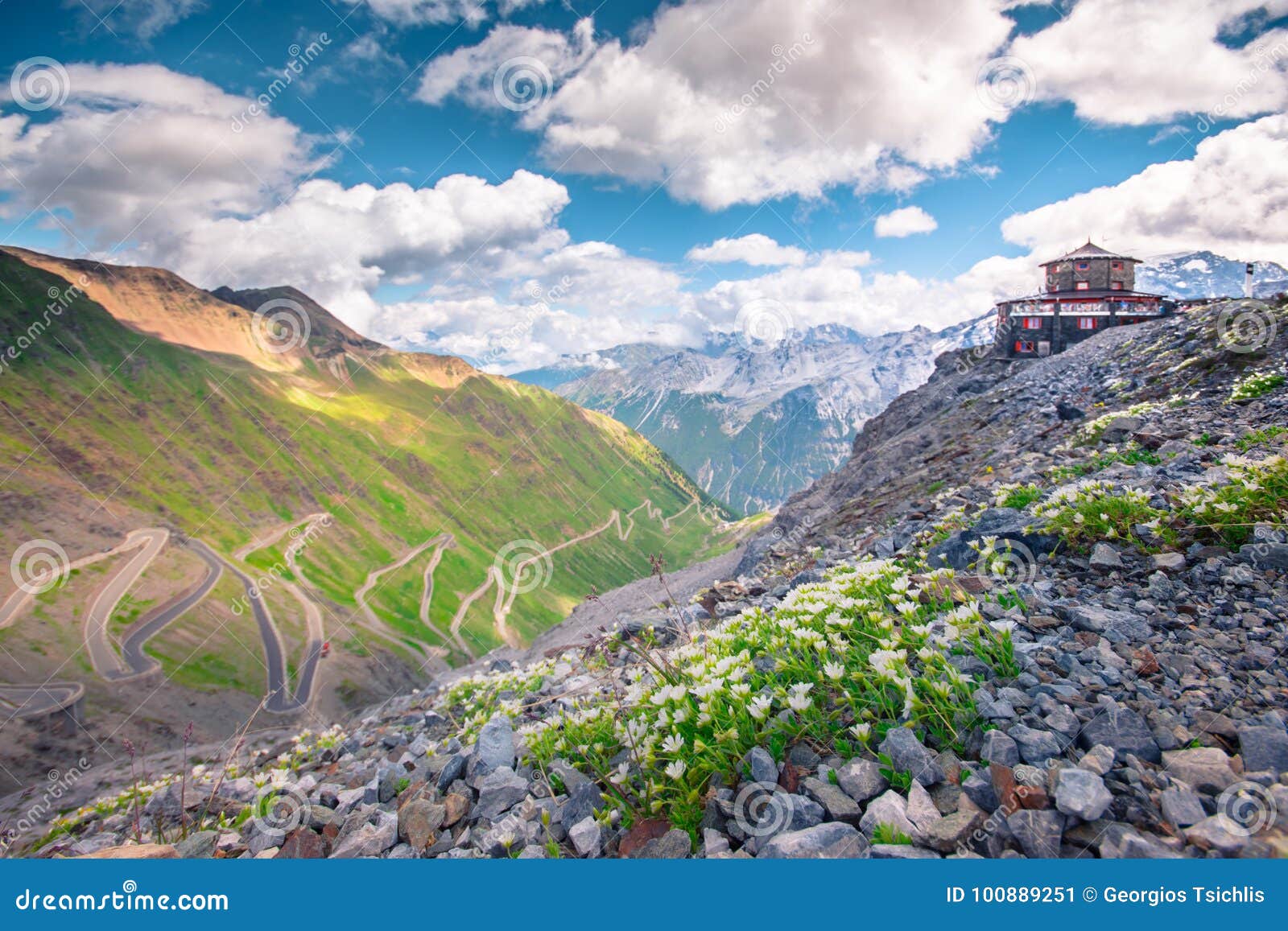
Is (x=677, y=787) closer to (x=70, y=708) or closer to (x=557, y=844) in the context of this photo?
(x=557, y=844)

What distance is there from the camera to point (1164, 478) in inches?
366

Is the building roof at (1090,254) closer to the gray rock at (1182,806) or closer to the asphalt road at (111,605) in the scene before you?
the gray rock at (1182,806)

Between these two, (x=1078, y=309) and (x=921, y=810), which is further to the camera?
(x=1078, y=309)

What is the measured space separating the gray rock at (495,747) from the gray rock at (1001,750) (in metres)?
5.43

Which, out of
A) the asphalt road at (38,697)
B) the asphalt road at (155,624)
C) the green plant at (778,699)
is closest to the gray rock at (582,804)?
the green plant at (778,699)

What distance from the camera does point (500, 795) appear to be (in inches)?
257

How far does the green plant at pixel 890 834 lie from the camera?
427cm

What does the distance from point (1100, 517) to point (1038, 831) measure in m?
5.73

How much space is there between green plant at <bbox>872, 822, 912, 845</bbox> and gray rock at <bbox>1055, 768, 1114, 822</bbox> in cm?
107

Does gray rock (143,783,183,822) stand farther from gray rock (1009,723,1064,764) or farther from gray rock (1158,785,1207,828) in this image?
gray rock (1158,785,1207,828)

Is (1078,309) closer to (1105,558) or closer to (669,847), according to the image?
(1105,558)

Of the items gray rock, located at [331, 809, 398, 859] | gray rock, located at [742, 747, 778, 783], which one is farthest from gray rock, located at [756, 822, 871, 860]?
gray rock, located at [331, 809, 398, 859]

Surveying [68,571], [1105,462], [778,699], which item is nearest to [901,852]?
[778,699]

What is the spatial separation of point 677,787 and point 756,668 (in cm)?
174
